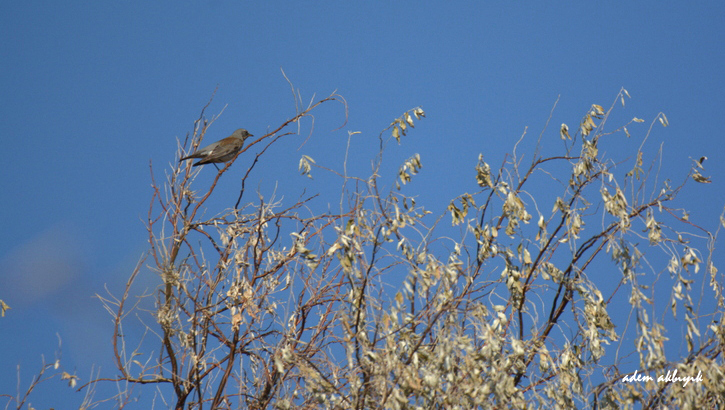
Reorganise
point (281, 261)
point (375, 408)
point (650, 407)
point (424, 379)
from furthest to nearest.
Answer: point (281, 261), point (650, 407), point (375, 408), point (424, 379)

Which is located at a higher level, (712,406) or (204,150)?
(204,150)

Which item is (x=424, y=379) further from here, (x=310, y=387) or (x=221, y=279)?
(x=221, y=279)

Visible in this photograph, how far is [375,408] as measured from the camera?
3.96 meters

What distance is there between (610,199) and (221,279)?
2.90 m

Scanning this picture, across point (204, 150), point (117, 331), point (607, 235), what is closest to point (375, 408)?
point (607, 235)

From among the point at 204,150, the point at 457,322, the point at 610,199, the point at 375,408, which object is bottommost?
the point at 375,408

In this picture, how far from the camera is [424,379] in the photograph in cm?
370

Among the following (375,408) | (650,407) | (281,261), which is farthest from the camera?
(281,261)

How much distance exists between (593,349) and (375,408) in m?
1.47

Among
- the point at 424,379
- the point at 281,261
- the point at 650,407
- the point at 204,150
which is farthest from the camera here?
the point at 204,150

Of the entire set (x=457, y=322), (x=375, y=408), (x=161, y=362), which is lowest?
(x=375, y=408)

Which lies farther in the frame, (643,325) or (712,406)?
(712,406)

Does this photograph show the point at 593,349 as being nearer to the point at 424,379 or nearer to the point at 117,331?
the point at 424,379

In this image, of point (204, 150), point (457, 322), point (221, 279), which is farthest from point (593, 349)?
point (204, 150)
